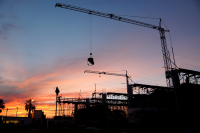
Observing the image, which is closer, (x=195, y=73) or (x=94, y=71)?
(x=195, y=73)

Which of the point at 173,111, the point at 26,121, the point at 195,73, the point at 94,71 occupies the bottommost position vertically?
the point at 26,121

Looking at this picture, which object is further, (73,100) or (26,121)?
(73,100)

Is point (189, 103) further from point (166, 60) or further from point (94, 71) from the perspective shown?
point (94, 71)

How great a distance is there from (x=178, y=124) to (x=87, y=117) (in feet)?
87.9

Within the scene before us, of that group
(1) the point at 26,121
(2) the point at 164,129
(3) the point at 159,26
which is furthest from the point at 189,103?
(1) the point at 26,121

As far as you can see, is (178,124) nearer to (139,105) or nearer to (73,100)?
(139,105)

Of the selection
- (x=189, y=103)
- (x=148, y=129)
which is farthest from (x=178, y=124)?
(x=189, y=103)

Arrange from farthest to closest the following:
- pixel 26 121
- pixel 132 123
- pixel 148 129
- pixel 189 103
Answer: pixel 26 121
pixel 189 103
pixel 132 123
pixel 148 129


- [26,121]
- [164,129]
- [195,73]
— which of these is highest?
[195,73]

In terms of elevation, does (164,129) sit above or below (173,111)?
below

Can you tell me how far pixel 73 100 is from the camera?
65562 millimetres

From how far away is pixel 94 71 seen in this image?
6712 cm

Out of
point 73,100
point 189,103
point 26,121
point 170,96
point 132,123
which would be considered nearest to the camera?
point 132,123

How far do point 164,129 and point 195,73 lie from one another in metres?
29.1
